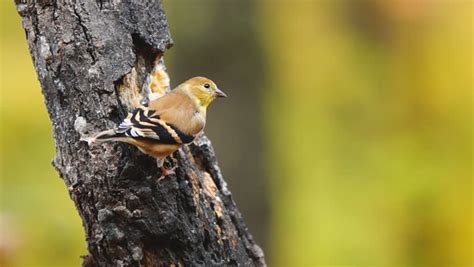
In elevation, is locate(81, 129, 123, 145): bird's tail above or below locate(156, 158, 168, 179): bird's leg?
above

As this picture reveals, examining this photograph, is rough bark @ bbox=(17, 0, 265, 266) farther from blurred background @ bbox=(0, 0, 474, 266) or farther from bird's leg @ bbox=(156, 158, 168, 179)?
blurred background @ bbox=(0, 0, 474, 266)

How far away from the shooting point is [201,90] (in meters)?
4.70

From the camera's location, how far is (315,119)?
1209 cm

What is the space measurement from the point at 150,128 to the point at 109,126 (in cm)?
18

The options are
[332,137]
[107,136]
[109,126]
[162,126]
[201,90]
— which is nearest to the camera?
[107,136]

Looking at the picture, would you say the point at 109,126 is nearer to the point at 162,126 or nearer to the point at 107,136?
the point at 107,136

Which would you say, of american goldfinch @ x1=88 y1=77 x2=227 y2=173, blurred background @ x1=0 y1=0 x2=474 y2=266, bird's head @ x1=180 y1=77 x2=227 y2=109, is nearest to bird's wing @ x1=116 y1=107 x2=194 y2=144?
american goldfinch @ x1=88 y1=77 x2=227 y2=173

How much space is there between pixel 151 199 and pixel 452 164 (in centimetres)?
720

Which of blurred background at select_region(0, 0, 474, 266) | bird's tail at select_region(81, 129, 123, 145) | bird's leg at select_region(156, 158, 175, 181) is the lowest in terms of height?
blurred background at select_region(0, 0, 474, 266)

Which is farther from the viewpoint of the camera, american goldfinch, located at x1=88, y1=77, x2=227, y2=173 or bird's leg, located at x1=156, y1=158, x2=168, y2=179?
bird's leg, located at x1=156, y1=158, x2=168, y2=179

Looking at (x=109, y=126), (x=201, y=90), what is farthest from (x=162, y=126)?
(x=201, y=90)

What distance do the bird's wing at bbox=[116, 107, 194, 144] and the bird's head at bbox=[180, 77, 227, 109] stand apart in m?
0.64

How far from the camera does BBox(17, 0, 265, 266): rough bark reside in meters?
3.59

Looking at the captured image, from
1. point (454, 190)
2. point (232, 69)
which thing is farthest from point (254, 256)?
point (454, 190)
